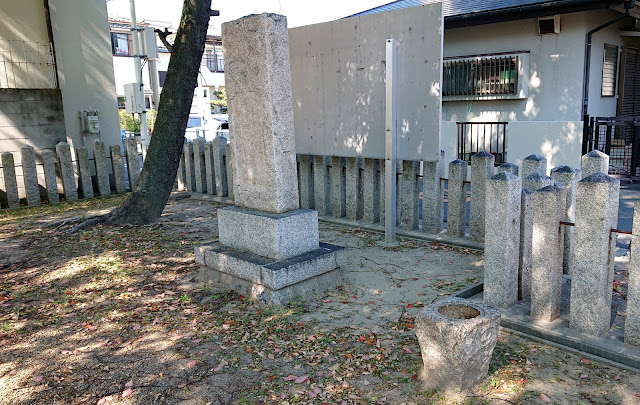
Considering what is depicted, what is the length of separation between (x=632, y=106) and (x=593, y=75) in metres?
3.21

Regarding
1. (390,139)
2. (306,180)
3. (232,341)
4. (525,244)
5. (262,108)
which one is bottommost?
(232,341)

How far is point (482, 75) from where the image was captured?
43.0 feet

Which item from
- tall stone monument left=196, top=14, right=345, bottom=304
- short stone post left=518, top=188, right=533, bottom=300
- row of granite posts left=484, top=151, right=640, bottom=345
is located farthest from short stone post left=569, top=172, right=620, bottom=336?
tall stone monument left=196, top=14, right=345, bottom=304

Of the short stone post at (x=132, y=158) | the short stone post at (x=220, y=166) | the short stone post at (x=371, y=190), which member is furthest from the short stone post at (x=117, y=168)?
the short stone post at (x=371, y=190)

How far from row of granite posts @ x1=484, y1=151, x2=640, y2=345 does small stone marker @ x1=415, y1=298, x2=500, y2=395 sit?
0.94 m

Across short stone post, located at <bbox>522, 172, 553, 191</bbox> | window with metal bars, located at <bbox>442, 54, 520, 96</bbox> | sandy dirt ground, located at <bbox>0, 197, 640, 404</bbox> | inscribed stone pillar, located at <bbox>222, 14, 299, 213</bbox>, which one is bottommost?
sandy dirt ground, located at <bbox>0, 197, 640, 404</bbox>

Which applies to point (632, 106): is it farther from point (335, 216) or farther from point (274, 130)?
point (274, 130)

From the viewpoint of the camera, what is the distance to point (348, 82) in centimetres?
743

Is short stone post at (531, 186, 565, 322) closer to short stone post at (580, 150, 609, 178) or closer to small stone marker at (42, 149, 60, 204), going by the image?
short stone post at (580, 150, 609, 178)

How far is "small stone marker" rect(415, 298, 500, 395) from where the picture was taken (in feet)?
10.8

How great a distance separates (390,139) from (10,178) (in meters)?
7.75

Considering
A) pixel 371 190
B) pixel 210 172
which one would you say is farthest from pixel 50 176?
pixel 371 190

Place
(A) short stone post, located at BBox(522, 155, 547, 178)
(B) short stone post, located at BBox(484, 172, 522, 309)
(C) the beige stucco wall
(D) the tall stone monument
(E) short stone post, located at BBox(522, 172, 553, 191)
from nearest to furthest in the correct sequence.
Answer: (B) short stone post, located at BBox(484, 172, 522, 309), (E) short stone post, located at BBox(522, 172, 553, 191), (D) the tall stone monument, (A) short stone post, located at BBox(522, 155, 547, 178), (C) the beige stucco wall

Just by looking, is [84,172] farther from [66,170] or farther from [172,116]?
[172,116]
